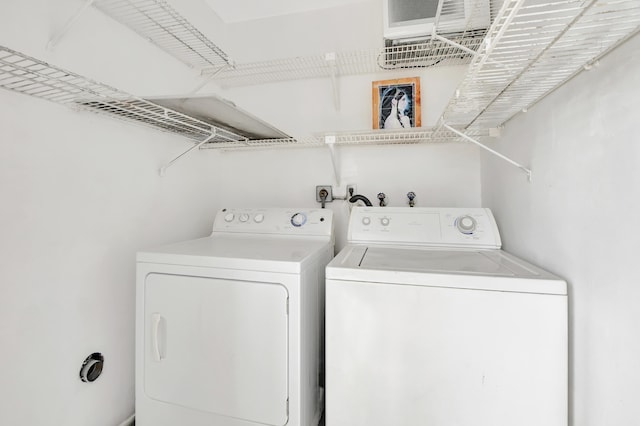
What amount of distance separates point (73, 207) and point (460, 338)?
1.70 m

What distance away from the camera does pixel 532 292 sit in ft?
2.98

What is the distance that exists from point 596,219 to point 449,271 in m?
0.45

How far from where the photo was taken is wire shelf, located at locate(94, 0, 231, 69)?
4.55ft

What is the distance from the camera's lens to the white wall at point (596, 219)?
0.69m

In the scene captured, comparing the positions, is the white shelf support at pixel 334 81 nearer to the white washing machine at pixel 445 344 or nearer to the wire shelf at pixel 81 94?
the wire shelf at pixel 81 94

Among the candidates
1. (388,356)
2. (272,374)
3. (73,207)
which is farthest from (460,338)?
(73,207)

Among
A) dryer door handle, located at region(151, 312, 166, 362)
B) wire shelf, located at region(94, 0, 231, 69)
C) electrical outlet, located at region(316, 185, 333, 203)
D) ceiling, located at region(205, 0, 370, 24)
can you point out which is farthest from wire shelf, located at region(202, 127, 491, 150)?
dryer door handle, located at region(151, 312, 166, 362)

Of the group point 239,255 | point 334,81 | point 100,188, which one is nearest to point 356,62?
point 334,81

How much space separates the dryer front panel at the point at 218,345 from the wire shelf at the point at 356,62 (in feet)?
4.83

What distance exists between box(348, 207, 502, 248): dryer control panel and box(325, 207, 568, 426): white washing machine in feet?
1.18

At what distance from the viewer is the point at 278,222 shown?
1.80 metres

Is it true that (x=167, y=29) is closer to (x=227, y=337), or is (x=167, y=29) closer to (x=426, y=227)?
(x=227, y=337)

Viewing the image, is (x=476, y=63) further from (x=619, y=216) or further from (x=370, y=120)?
(x=370, y=120)

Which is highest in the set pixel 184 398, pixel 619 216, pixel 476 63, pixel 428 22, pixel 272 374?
pixel 428 22
